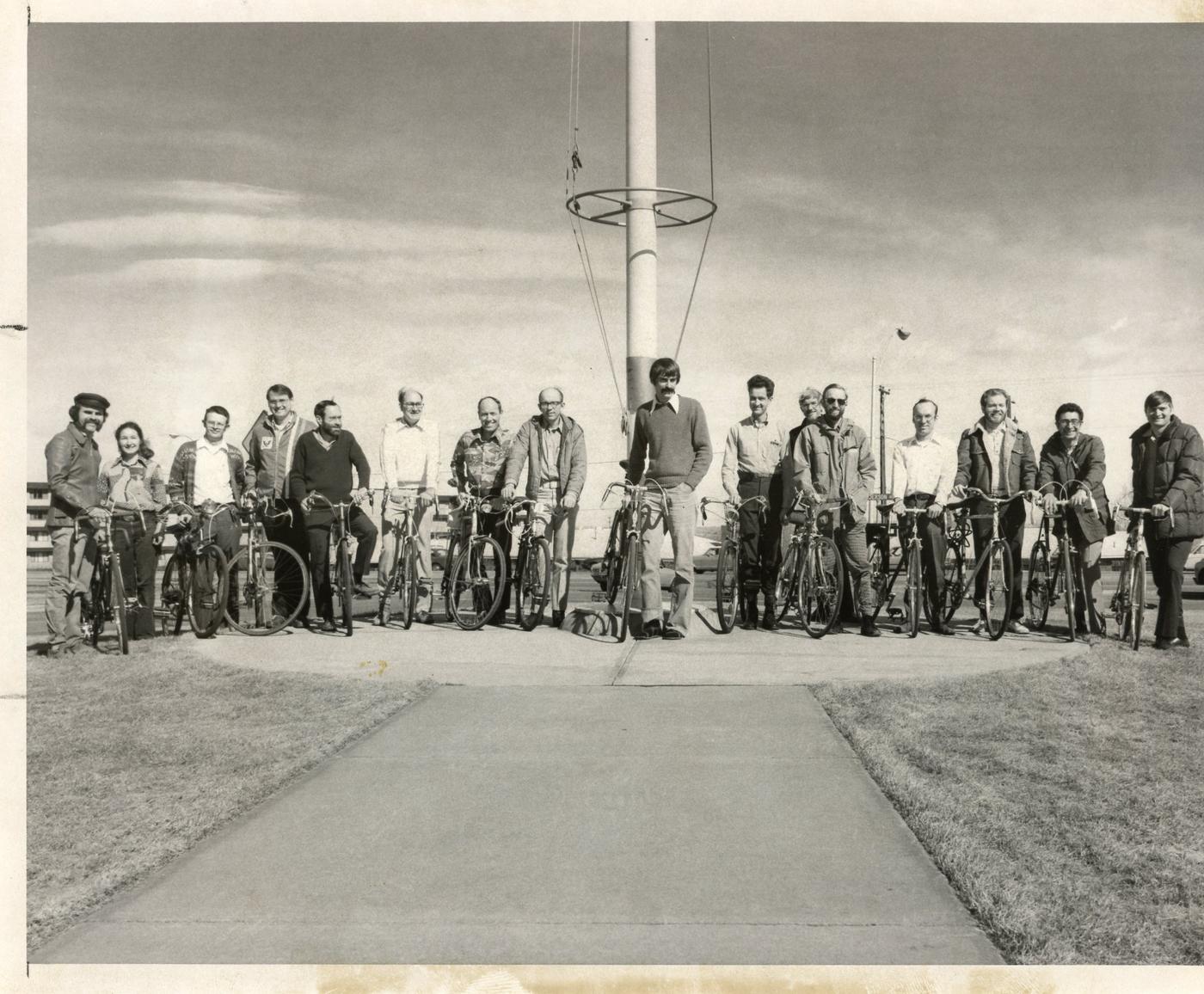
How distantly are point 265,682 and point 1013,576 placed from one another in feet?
18.5

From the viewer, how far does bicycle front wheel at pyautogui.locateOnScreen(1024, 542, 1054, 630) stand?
9172 millimetres

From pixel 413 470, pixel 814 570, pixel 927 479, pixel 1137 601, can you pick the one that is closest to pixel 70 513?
pixel 413 470

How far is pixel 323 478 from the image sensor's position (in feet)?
30.9

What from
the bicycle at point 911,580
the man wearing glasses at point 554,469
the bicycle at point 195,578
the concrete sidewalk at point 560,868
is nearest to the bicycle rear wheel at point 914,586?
the bicycle at point 911,580

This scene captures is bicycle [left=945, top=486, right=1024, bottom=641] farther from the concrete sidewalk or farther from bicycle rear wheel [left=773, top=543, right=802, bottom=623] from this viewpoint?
the concrete sidewalk

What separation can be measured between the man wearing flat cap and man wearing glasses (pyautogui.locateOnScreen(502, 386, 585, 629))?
3102 mm

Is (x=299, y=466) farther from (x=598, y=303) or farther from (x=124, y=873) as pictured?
(x=124, y=873)

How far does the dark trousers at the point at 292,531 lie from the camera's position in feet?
32.1

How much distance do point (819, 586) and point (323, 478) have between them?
4071 mm

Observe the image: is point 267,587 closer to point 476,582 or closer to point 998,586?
point 476,582

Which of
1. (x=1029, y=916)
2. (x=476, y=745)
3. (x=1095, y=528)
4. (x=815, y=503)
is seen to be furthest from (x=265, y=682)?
(x=1095, y=528)

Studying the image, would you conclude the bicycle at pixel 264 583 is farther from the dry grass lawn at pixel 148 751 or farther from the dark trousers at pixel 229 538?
the dry grass lawn at pixel 148 751

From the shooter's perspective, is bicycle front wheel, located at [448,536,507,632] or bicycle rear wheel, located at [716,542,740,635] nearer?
bicycle rear wheel, located at [716,542,740,635]


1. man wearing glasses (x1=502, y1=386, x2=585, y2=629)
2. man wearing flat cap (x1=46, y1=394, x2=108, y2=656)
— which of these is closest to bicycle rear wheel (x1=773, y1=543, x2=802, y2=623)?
man wearing glasses (x1=502, y1=386, x2=585, y2=629)
